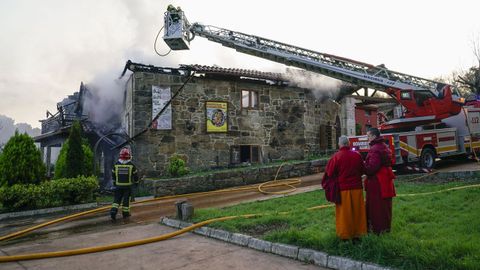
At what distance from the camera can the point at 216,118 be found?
1608cm

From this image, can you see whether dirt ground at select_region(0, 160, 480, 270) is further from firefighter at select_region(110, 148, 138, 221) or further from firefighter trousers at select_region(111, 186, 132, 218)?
firefighter at select_region(110, 148, 138, 221)

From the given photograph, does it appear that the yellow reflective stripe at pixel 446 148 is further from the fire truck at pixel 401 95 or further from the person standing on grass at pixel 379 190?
the person standing on grass at pixel 379 190

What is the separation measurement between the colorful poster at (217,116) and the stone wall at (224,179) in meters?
2.60

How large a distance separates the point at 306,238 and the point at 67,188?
856cm

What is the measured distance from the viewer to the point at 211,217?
6.97 metres

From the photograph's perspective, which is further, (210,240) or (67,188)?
(67,188)

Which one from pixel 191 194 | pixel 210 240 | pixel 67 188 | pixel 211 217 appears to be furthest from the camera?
pixel 191 194

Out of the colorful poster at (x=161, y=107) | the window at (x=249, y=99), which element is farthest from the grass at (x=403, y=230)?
the window at (x=249, y=99)

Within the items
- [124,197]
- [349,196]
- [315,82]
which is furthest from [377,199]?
[315,82]

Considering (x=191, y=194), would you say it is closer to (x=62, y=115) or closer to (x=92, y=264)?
(x=92, y=264)

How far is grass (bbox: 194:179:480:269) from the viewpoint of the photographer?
3832 millimetres

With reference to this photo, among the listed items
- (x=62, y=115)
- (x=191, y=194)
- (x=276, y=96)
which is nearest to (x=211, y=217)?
(x=191, y=194)

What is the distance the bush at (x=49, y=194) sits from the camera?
9750mm

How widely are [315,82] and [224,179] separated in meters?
8.61
